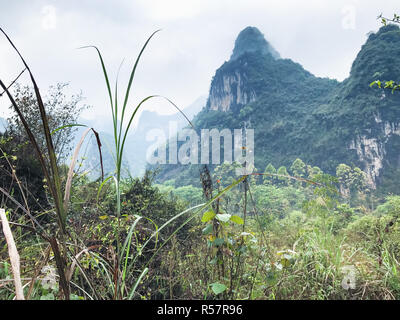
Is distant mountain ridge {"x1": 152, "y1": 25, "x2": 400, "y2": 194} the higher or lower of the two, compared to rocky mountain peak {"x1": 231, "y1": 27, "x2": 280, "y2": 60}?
lower

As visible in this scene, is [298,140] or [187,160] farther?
[187,160]

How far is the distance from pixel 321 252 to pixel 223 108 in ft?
150

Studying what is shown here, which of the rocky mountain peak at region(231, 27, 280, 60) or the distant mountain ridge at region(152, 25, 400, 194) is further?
the rocky mountain peak at region(231, 27, 280, 60)

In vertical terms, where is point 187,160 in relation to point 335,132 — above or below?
below

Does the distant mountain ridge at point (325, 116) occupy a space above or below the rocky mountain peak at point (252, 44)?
below

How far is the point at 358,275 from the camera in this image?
1.38m

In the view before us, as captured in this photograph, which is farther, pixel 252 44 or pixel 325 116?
pixel 252 44

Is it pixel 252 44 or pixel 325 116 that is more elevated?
pixel 252 44

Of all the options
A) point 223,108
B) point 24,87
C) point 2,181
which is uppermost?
point 223,108

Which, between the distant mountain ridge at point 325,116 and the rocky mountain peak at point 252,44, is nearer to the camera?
the distant mountain ridge at point 325,116

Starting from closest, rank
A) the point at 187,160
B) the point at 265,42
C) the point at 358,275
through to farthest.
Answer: the point at 358,275 → the point at 187,160 → the point at 265,42

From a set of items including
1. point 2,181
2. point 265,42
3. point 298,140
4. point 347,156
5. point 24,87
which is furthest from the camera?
point 265,42

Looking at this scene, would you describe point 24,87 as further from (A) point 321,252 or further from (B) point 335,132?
(B) point 335,132

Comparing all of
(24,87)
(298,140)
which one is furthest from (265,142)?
(24,87)
